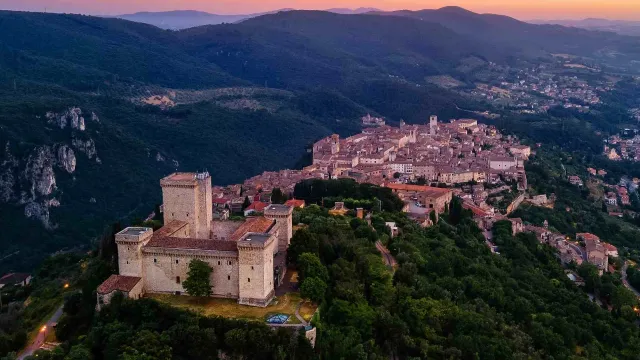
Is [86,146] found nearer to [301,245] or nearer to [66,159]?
[66,159]

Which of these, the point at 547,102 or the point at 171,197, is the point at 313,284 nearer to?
the point at 171,197

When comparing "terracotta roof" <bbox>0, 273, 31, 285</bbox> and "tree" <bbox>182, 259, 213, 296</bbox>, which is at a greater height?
"tree" <bbox>182, 259, 213, 296</bbox>

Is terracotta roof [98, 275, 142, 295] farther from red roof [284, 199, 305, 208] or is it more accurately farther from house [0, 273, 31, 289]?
house [0, 273, 31, 289]

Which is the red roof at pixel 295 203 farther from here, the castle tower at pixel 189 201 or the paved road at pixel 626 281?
the paved road at pixel 626 281

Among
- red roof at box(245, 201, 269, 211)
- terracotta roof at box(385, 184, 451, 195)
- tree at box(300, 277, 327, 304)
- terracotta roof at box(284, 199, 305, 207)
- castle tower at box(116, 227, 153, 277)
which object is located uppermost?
castle tower at box(116, 227, 153, 277)

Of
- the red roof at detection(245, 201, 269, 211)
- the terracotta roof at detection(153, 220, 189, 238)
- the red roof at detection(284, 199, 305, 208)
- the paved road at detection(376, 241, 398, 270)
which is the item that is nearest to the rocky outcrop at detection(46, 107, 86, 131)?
the red roof at detection(245, 201, 269, 211)

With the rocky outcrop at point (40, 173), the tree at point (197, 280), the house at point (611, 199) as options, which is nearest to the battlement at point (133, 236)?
the tree at point (197, 280)

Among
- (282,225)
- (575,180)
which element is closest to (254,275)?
(282,225)
